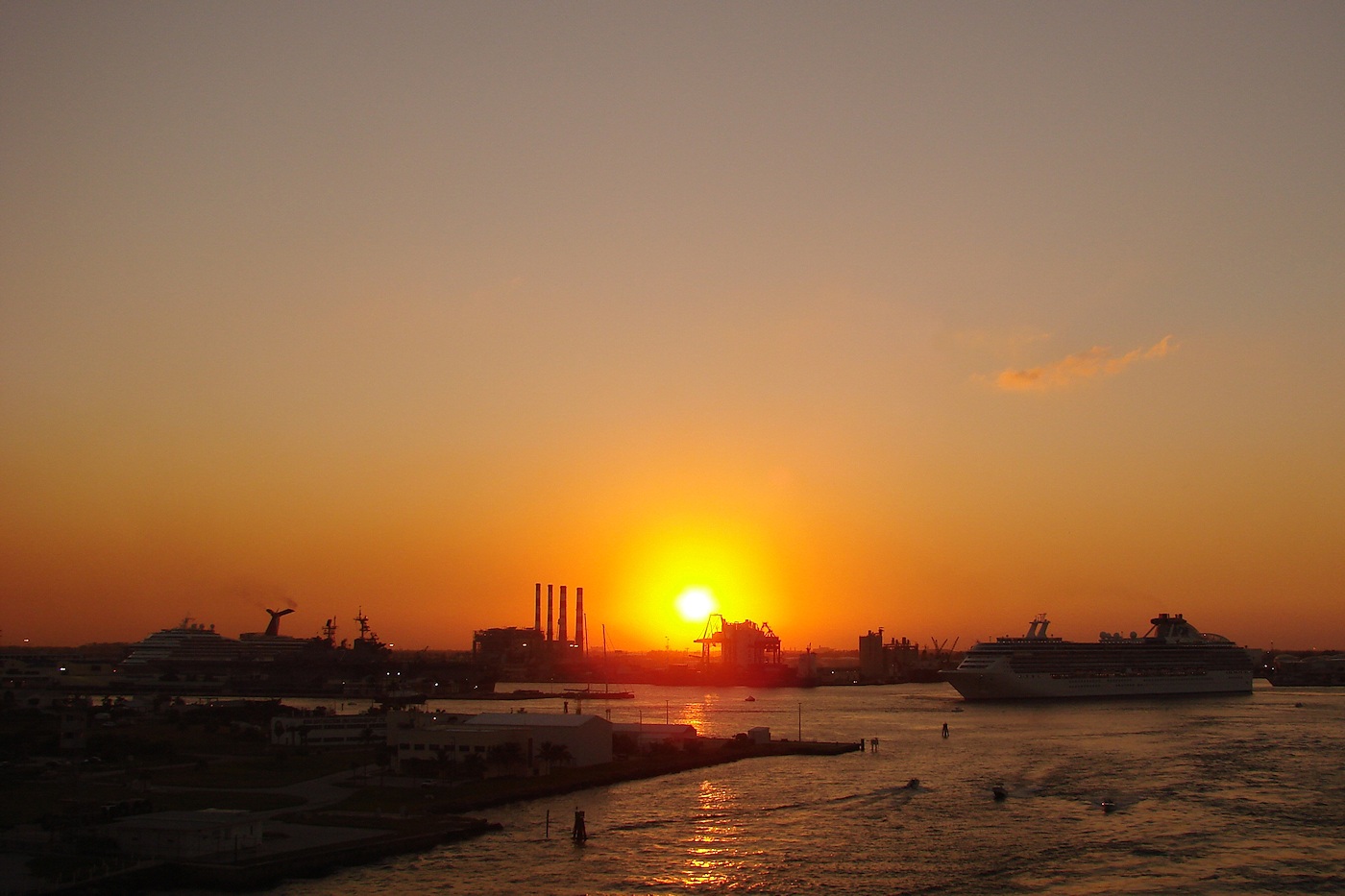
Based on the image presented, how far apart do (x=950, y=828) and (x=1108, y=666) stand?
235ft

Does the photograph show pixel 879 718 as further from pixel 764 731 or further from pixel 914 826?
pixel 914 826

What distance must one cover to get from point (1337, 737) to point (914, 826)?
40.0 meters

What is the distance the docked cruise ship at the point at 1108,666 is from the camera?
9106 centimetres

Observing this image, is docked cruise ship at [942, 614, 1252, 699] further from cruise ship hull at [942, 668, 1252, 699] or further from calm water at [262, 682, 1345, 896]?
calm water at [262, 682, 1345, 896]

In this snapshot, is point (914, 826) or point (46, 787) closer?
point (914, 826)

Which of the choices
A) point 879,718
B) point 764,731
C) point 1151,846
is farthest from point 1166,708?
point 1151,846

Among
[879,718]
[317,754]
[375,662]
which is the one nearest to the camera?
[317,754]

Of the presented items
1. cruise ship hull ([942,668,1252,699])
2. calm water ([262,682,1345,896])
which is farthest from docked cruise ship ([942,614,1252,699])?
calm water ([262,682,1345,896])

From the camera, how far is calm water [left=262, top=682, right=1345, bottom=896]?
26.1m

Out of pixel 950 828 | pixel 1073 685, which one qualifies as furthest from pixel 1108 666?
pixel 950 828

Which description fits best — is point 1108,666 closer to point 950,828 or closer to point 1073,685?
point 1073,685

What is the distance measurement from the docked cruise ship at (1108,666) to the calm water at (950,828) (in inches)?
1272

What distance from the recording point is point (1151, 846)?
30.0 metres

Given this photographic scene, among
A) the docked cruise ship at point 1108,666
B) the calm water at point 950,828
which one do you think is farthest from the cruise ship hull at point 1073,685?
the calm water at point 950,828
